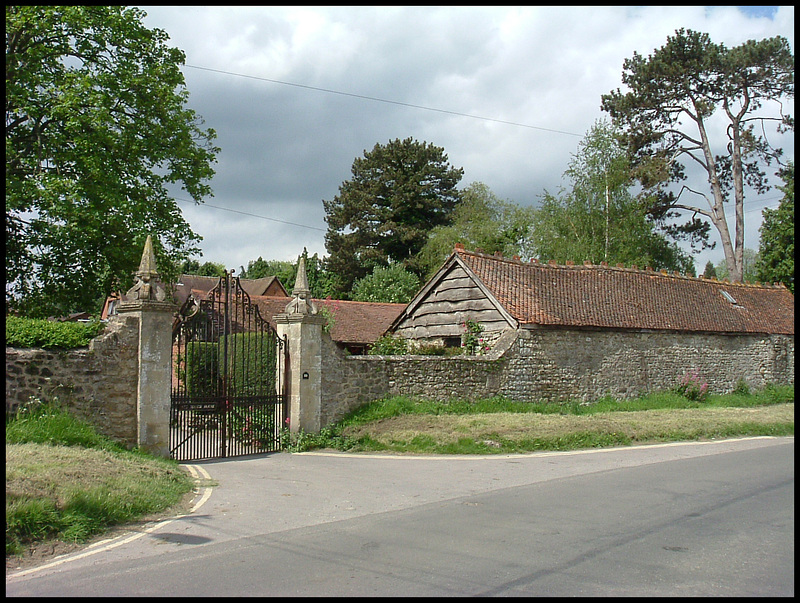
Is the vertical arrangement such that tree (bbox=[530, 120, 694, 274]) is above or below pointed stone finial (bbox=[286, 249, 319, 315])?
above

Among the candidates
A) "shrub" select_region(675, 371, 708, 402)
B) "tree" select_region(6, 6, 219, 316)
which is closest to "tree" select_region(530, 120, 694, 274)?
"shrub" select_region(675, 371, 708, 402)

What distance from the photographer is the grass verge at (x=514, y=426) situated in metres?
14.8

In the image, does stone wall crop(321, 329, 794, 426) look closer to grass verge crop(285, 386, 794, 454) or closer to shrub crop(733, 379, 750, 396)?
shrub crop(733, 379, 750, 396)

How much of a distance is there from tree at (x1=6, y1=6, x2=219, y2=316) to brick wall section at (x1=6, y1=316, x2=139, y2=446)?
683 cm

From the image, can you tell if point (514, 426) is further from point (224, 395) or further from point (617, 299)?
point (617, 299)

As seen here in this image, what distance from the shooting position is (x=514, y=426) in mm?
15820

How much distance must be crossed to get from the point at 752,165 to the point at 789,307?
10.2m

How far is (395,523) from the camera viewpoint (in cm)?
798

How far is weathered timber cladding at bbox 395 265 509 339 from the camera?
70.1 ft

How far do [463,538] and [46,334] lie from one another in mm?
8075

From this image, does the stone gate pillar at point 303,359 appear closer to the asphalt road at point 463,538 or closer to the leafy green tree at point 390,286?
the asphalt road at point 463,538

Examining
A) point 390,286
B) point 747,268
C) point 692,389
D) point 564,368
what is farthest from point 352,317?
point 747,268

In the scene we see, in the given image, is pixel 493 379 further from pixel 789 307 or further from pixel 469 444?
pixel 789 307

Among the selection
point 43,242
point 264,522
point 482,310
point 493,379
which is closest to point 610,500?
point 264,522
